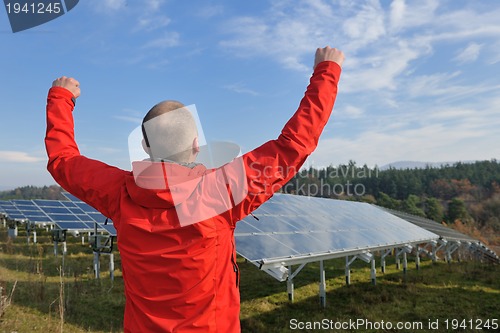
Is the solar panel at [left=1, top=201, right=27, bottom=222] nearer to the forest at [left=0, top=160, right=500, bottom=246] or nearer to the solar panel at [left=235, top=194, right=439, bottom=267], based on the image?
the solar panel at [left=235, top=194, right=439, bottom=267]

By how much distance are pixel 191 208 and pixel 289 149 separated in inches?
17.8

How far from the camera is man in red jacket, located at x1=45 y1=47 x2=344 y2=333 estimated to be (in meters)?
1.46

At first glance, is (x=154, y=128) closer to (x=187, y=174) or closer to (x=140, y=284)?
(x=187, y=174)

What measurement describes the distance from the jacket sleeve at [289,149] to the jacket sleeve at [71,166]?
59 centimetres

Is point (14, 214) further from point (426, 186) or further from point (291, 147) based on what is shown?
point (426, 186)

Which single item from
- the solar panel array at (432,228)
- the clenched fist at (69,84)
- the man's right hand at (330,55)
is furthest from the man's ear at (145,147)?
the solar panel array at (432,228)

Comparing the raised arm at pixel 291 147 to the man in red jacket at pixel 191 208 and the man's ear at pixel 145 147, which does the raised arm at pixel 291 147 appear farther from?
the man's ear at pixel 145 147

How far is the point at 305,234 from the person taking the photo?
8953 mm

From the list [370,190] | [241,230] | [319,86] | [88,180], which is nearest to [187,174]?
[88,180]

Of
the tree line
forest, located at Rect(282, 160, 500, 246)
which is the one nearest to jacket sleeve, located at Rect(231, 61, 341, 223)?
forest, located at Rect(282, 160, 500, 246)

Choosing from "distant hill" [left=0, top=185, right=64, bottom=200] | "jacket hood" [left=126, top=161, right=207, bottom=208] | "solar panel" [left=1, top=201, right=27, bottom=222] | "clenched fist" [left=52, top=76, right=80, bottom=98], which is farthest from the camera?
"distant hill" [left=0, top=185, right=64, bottom=200]

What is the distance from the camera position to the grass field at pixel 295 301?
7.75 meters

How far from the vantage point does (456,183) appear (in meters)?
68.2

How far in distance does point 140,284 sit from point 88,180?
518mm
